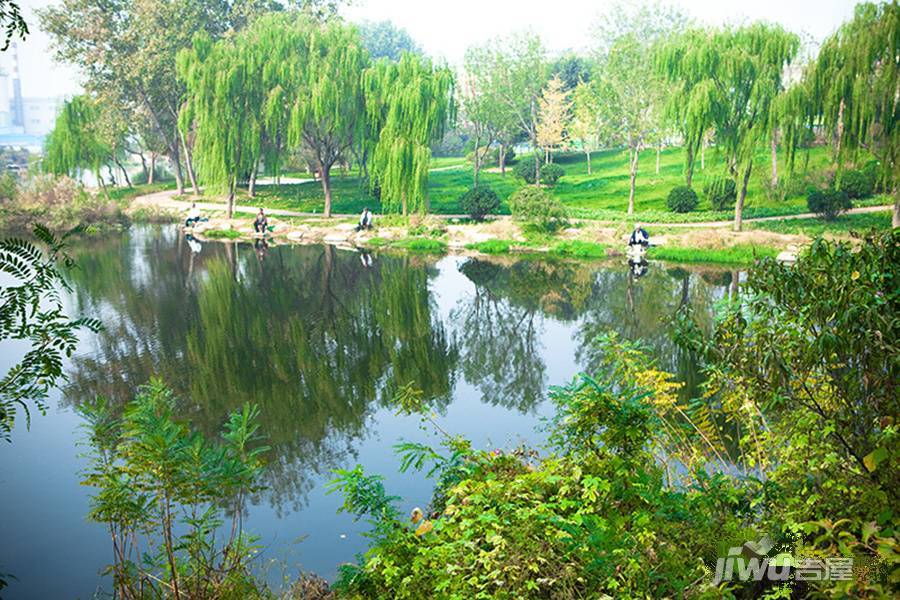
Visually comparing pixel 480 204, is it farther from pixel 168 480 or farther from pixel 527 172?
pixel 168 480

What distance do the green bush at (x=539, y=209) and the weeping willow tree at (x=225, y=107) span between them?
11076 mm

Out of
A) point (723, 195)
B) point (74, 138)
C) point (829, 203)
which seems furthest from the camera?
point (74, 138)

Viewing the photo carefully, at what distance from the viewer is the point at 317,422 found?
371 inches

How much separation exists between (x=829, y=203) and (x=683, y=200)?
5063mm

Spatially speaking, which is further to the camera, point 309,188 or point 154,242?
point 309,188

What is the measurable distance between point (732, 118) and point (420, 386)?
15251mm

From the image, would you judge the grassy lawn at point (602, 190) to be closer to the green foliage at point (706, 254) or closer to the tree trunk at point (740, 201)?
the tree trunk at point (740, 201)

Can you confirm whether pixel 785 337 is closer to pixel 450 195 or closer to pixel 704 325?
pixel 704 325

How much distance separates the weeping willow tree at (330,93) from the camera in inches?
1044

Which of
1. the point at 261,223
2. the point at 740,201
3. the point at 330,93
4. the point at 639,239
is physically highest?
the point at 330,93

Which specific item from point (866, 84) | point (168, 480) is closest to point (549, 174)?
point (866, 84)

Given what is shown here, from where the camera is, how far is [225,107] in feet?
90.1

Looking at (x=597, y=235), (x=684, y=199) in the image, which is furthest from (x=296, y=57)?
(x=684, y=199)

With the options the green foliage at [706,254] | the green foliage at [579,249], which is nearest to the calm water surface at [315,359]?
the green foliage at [706,254]
